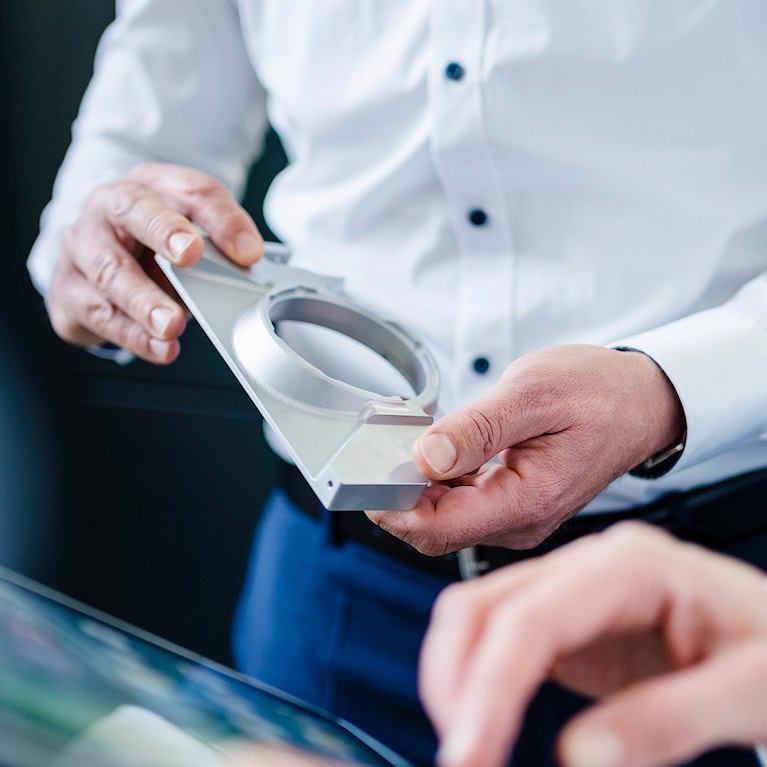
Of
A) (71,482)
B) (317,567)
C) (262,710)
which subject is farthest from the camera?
(71,482)

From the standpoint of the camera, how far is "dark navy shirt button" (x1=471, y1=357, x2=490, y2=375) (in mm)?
625

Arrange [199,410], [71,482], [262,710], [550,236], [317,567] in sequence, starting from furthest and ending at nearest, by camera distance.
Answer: [71,482]
[199,410]
[317,567]
[550,236]
[262,710]

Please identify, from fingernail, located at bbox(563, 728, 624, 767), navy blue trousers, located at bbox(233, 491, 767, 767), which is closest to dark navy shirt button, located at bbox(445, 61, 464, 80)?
navy blue trousers, located at bbox(233, 491, 767, 767)

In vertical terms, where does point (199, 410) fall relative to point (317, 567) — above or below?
below

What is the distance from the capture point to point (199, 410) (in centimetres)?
120

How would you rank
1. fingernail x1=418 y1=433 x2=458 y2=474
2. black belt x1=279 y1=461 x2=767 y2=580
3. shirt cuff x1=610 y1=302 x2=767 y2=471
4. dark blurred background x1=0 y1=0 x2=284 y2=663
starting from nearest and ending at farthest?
1. fingernail x1=418 y1=433 x2=458 y2=474
2. shirt cuff x1=610 y1=302 x2=767 y2=471
3. black belt x1=279 y1=461 x2=767 y2=580
4. dark blurred background x1=0 y1=0 x2=284 y2=663

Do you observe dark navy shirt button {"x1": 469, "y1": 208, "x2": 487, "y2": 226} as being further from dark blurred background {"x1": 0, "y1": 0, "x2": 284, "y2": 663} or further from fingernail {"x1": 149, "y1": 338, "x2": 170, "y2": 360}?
dark blurred background {"x1": 0, "y1": 0, "x2": 284, "y2": 663}

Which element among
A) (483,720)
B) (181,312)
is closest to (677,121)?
(181,312)

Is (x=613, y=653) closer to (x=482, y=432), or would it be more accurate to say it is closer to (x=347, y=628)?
(x=482, y=432)

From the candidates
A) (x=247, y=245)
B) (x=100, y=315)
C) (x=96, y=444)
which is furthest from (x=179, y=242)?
(x=96, y=444)

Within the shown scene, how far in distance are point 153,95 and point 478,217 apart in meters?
0.39

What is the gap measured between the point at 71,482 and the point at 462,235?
3.11 feet

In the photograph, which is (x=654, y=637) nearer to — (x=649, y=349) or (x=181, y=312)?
(x=649, y=349)

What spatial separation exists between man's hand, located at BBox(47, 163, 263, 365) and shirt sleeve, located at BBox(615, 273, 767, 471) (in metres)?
0.28
